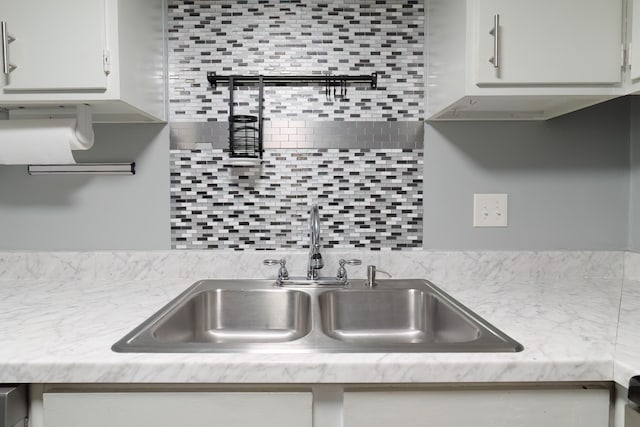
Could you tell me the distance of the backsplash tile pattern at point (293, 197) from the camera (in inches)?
57.6

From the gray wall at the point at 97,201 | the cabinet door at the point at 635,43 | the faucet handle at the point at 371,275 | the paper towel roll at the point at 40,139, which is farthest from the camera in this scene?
the gray wall at the point at 97,201

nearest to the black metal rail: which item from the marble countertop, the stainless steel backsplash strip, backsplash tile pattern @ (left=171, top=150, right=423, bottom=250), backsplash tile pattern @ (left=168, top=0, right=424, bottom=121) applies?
backsplash tile pattern @ (left=168, top=0, right=424, bottom=121)

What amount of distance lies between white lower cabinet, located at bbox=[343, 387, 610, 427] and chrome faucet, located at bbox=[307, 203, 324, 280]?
0.59 m

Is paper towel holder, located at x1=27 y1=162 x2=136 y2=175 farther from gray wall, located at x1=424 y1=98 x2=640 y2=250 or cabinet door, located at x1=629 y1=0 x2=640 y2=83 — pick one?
cabinet door, located at x1=629 y1=0 x2=640 y2=83

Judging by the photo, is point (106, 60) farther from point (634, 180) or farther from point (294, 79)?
point (634, 180)

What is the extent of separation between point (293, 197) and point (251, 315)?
0.43 meters

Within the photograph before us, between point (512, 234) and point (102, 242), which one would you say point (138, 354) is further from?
point (512, 234)

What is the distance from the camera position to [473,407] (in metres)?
0.77

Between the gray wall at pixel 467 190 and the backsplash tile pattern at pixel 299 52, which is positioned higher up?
the backsplash tile pattern at pixel 299 52

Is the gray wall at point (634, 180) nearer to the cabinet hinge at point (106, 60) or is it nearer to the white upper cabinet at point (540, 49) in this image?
the white upper cabinet at point (540, 49)

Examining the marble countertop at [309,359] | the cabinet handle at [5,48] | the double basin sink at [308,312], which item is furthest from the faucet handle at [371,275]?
the cabinet handle at [5,48]

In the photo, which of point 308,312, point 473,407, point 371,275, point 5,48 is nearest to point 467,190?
point 371,275

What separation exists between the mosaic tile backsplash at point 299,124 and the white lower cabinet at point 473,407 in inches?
29.1

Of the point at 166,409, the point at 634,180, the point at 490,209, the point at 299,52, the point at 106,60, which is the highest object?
the point at 299,52
